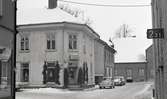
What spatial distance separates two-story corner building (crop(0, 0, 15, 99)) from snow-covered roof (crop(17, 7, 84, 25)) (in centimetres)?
2432

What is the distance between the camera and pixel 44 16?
44.4 m

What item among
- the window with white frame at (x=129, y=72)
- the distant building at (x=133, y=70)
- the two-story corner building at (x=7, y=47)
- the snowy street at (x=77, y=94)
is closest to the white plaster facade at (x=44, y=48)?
the snowy street at (x=77, y=94)

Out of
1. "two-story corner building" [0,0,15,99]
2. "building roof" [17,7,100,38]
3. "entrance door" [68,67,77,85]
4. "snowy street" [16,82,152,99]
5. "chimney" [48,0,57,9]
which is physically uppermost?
"chimney" [48,0,57,9]

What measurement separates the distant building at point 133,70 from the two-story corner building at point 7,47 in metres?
63.7

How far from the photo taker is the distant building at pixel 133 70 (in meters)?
80.2

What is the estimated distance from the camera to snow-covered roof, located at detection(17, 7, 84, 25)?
141 feet

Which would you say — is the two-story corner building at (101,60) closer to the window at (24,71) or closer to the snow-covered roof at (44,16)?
the snow-covered roof at (44,16)

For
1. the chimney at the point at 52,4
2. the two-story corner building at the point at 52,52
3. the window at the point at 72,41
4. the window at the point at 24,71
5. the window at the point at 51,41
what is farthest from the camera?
the chimney at the point at 52,4

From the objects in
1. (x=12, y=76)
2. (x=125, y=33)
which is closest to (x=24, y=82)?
(x=12, y=76)

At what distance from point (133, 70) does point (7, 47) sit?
65063 mm

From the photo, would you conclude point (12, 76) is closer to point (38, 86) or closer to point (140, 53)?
point (38, 86)

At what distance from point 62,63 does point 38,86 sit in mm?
3995

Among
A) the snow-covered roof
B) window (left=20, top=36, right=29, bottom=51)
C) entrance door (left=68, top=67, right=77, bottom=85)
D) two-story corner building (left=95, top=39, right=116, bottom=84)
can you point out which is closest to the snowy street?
entrance door (left=68, top=67, right=77, bottom=85)

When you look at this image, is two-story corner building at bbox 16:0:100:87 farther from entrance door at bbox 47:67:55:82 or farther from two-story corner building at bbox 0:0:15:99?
two-story corner building at bbox 0:0:15:99
